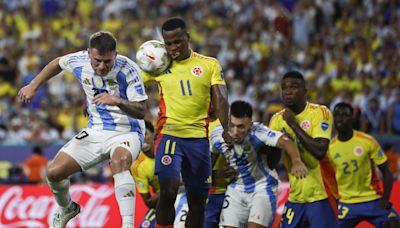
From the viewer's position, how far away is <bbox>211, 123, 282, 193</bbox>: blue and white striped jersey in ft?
40.8

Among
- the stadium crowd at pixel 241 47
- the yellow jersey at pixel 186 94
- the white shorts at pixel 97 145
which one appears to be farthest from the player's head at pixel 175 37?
the stadium crowd at pixel 241 47

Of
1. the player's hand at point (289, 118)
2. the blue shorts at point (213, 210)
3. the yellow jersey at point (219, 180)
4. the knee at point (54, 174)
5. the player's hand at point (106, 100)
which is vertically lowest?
the blue shorts at point (213, 210)

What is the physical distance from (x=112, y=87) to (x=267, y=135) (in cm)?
225

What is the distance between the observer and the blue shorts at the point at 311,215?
12.4 m

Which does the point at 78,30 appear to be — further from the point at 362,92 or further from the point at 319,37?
the point at 362,92

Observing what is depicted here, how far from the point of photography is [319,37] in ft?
75.0

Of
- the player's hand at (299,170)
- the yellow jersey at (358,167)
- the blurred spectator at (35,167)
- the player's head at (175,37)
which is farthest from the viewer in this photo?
the blurred spectator at (35,167)

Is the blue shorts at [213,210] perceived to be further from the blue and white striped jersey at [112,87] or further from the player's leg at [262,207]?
the blue and white striped jersey at [112,87]

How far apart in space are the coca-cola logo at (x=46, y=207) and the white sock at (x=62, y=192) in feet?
16.9

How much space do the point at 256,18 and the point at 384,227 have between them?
35.9 feet

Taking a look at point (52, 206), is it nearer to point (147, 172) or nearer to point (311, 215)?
point (147, 172)

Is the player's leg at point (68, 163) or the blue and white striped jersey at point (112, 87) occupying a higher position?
the blue and white striped jersey at point (112, 87)

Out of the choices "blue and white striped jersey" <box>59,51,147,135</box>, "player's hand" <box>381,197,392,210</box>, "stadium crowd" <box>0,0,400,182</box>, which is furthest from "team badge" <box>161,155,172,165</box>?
"stadium crowd" <box>0,0,400,182</box>

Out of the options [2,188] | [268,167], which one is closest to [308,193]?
[268,167]
